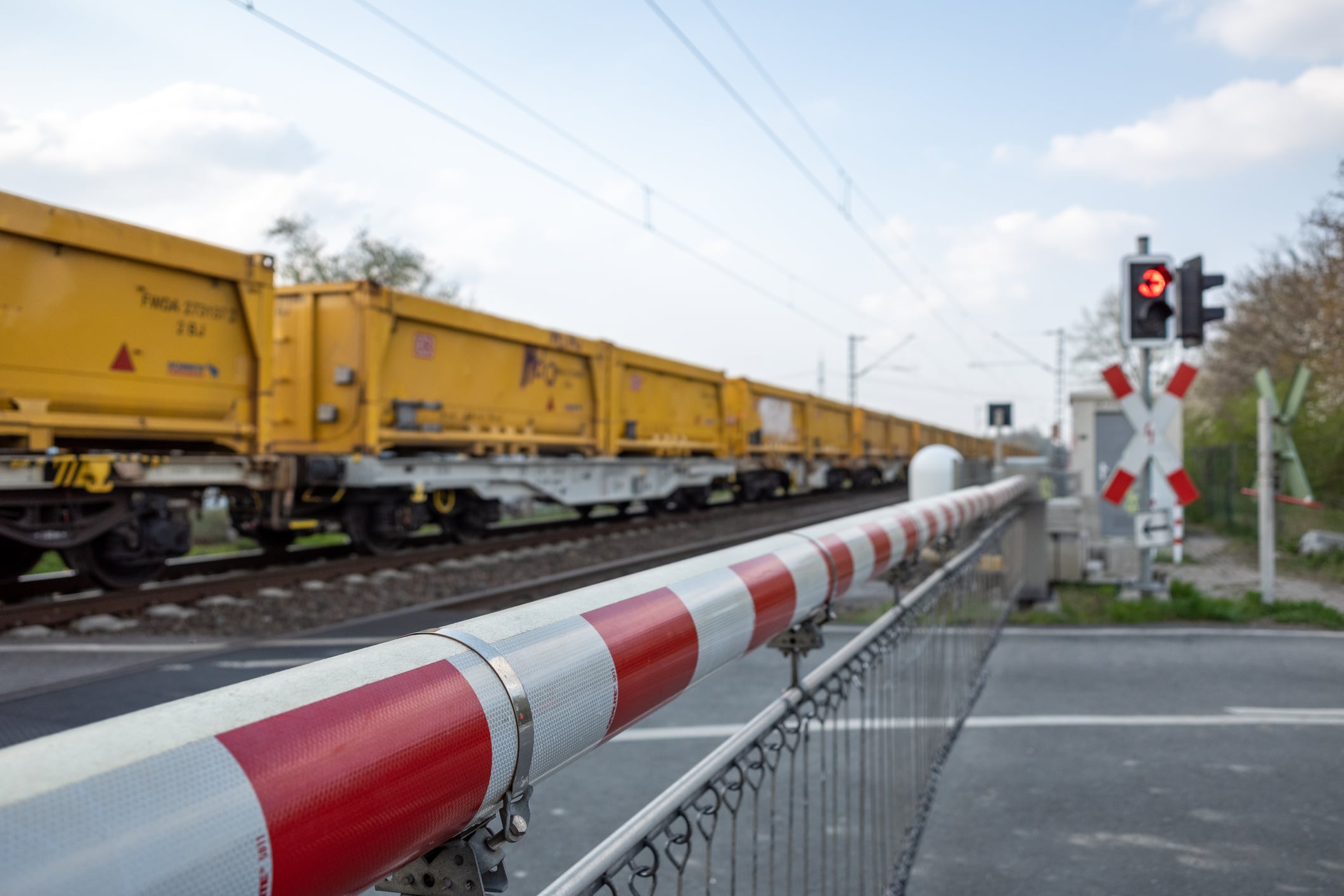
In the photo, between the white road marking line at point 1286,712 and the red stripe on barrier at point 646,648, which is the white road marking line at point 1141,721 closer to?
the white road marking line at point 1286,712

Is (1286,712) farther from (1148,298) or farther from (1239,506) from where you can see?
(1239,506)

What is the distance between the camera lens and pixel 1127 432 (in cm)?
1570

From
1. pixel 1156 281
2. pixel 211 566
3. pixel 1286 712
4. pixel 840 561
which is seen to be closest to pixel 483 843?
pixel 840 561

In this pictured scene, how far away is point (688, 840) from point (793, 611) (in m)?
0.53

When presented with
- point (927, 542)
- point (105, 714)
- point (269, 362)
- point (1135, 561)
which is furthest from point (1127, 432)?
point (105, 714)

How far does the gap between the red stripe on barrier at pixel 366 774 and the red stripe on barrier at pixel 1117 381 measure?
8.00 meters

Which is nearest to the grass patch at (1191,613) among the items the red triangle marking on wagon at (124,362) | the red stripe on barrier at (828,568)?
the red stripe on barrier at (828,568)

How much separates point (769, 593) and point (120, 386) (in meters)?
8.41

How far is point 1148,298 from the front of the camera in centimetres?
888

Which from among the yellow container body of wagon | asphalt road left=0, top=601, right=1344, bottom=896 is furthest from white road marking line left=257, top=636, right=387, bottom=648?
the yellow container body of wagon

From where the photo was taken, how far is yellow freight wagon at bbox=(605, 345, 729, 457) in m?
16.5

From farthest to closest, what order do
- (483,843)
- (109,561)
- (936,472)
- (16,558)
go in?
(109,561)
(16,558)
(936,472)
(483,843)

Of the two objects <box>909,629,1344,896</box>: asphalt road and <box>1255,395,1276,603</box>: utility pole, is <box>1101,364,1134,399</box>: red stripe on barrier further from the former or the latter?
<box>909,629,1344,896</box>: asphalt road

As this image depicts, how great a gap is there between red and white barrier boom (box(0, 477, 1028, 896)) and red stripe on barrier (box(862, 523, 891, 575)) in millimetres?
1268
